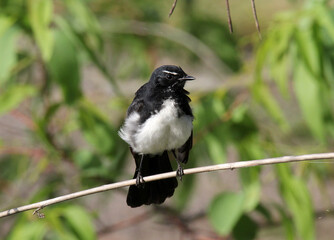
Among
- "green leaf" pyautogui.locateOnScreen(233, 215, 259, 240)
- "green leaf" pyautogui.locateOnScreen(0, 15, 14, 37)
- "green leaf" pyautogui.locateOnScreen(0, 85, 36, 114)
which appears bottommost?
"green leaf" pyautogui.locateOnScreen(233, 215, 259, 240)

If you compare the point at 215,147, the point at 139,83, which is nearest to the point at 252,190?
the point at 215,147

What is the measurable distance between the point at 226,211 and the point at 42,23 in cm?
169

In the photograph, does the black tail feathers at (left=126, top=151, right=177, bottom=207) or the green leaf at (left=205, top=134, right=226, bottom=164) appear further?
the green leaf at (left=205, top=134, right=226, bottom=164)

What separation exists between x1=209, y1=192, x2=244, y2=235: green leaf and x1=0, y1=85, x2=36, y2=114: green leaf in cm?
145

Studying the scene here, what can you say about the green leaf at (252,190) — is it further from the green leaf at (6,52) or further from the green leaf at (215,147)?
the green leaf at (6,52)

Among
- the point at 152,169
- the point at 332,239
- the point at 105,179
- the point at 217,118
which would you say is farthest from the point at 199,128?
the point at 332,239

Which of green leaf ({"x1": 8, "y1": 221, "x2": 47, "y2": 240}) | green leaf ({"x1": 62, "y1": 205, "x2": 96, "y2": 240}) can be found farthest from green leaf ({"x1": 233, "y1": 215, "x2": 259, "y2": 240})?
green leaf ({"x1": 8, "y1": 221, "x2": 47, "y2": 240})

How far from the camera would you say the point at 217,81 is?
20.7 ft

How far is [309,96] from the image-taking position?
3.96 m

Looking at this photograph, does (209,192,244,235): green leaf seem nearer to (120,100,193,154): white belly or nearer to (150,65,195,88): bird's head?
(120,100,193,154): white belly

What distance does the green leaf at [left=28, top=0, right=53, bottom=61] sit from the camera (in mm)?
3749

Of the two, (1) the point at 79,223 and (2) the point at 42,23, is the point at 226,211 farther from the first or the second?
(2) the point at 42,23

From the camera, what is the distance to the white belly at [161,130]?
372cm

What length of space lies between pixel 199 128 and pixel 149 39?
2.04 m
